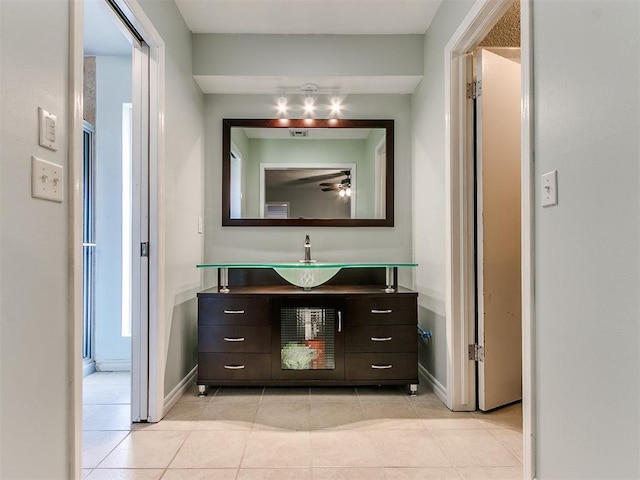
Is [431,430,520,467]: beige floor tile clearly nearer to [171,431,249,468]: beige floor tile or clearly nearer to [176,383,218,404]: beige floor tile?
[171,431,249,468]: beige floor tile

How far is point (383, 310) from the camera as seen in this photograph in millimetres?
2523

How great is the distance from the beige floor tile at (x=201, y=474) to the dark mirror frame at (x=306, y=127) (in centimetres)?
177

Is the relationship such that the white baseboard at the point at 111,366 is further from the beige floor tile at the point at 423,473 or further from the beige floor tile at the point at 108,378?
the beige floor tile at the point at 423,473

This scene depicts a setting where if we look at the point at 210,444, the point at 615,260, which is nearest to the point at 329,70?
the point at 615,260

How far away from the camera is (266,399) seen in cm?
244

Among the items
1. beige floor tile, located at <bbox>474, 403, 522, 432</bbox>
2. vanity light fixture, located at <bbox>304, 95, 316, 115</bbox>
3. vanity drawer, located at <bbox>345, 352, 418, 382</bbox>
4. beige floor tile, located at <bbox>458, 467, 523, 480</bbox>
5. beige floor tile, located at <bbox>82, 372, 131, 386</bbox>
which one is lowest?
beige floor tile, located at <bbox>82, 372, 131, 386</bbox>

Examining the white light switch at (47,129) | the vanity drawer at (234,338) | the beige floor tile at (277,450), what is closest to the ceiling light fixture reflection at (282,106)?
the vanity drawer at (234,338)

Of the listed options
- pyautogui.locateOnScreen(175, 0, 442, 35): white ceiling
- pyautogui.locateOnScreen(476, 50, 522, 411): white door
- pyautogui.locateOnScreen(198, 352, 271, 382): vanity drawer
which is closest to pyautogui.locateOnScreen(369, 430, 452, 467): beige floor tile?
pyautogui.locateOnScreen(476, 50, 522, 411): white door

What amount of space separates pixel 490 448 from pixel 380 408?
0.65m

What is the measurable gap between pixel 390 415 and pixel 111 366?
2.24m

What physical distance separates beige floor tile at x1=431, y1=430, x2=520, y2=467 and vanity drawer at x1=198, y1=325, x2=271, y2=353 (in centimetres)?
114

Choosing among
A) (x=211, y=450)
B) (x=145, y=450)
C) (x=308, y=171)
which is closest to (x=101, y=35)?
(x=308, y=171)

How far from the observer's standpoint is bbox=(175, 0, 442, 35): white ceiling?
241 cm

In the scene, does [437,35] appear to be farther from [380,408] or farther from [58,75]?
[380,408]
